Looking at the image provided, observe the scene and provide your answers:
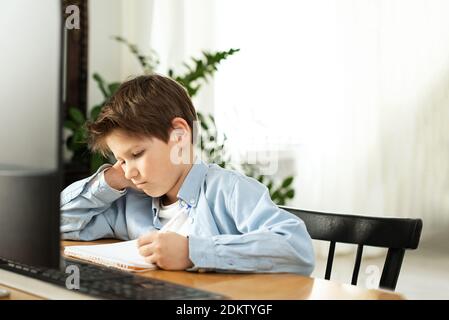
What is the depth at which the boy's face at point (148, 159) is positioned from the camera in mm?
1259

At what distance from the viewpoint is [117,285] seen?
0.86m

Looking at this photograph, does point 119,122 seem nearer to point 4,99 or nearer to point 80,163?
point 4,99

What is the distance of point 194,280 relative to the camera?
3.19 feet

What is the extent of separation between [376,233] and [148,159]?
0.44 m

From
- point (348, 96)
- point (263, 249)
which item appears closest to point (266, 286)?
point (263, 249)

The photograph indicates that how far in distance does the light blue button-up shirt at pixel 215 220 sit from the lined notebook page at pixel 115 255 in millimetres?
90

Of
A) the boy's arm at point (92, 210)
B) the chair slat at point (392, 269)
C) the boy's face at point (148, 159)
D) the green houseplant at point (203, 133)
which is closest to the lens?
the chair slat at point (392, 269)

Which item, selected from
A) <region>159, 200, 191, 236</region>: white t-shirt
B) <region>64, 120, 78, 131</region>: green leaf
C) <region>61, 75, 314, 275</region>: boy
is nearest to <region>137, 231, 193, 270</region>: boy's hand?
<region>61, 75, 314, 275</region>: boy

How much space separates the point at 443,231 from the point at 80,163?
6.28ft

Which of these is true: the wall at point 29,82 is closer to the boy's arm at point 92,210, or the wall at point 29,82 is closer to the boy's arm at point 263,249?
the boy's arm at point 263,249

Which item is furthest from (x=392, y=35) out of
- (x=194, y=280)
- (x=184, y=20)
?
(x=194, y=280)

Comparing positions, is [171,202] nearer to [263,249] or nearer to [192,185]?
[192,185]

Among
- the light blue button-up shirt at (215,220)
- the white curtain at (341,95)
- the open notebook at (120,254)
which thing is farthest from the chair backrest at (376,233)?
the white curtain at (341,95)

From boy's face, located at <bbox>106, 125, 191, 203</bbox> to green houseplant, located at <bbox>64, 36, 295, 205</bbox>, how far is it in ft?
4.75
